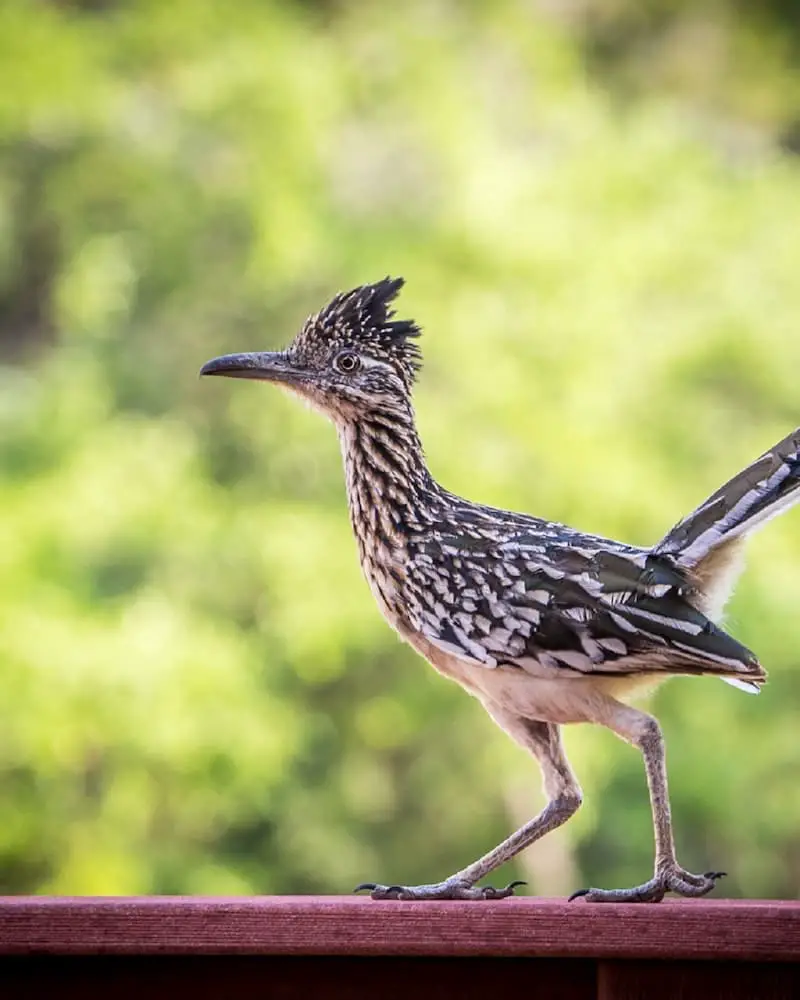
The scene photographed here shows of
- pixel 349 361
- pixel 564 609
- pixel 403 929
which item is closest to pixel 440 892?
pixel 403 929

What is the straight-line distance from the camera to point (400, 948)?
6.25 ft

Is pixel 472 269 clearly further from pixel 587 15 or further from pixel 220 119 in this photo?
pixel 587 15

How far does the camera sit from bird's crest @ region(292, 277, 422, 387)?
103 inches

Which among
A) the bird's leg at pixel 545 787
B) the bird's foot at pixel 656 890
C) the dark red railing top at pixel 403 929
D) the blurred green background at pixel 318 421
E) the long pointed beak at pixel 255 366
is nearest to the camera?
the dark red railing top at pixel 403 929

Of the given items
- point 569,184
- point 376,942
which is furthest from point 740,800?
point 376,942

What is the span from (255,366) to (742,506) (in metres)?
0.85

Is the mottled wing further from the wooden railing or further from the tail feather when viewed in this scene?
the wooden railing

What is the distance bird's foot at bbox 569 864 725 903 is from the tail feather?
47 centimetres

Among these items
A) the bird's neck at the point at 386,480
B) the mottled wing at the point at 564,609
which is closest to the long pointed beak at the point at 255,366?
the bird's neck at the point at 386,480

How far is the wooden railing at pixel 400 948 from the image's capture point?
1.88 m

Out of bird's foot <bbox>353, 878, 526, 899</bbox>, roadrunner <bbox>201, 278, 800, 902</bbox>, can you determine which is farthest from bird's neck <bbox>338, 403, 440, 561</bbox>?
bird's foot <bbox>353, 878, 526, 899</bbox>

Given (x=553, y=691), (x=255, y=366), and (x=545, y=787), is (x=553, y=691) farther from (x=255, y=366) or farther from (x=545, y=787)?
(x=255, y=366)

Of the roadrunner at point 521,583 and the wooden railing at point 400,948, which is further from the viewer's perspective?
the roadrunner at point 521,583

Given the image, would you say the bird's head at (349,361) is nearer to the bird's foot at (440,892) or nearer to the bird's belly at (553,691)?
the bird's belly at (553,691)
